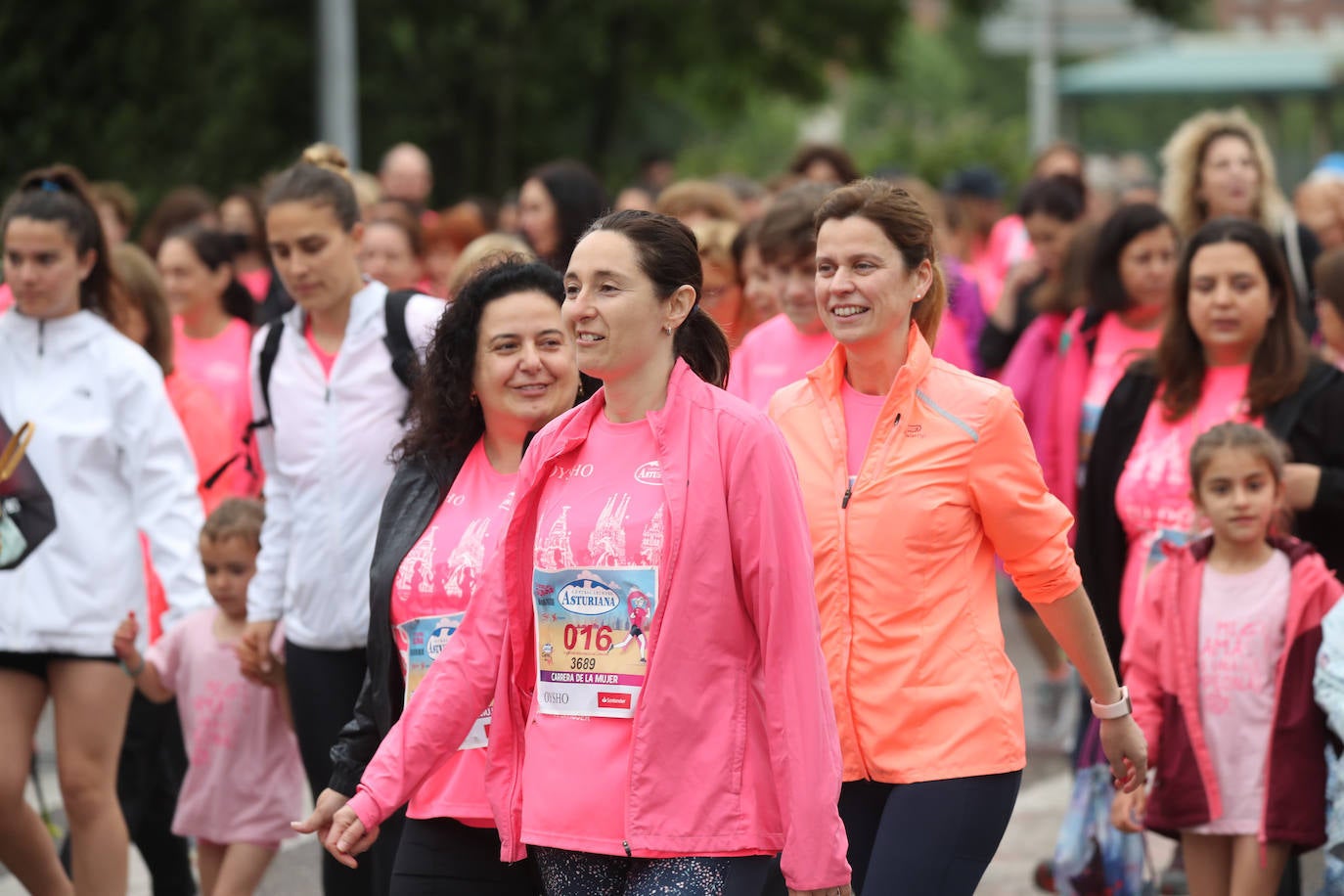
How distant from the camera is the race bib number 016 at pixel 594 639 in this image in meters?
3.96

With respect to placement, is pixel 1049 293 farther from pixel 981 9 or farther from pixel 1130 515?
pixel 981 9

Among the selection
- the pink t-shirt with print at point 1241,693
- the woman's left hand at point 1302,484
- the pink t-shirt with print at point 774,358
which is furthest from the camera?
the pink t-shirt with print at point 774,358

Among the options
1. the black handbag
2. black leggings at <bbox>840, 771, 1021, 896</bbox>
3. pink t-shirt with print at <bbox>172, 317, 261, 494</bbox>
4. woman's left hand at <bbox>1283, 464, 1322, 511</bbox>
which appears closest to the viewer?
black leggings at <bbox>840, 771, 1021, 896</bbox>

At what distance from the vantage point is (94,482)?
6254 mm

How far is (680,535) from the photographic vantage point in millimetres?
3936

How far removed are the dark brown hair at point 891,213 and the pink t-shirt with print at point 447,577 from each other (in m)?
1.03

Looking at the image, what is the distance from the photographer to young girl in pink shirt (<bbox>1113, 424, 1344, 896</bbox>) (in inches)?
229

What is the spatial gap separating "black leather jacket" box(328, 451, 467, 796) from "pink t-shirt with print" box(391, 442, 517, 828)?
2cm

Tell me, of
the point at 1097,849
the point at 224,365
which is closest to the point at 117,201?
the point at 224,365

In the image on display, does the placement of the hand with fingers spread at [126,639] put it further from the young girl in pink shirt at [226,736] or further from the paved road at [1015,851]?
the paved road at [1015,851]

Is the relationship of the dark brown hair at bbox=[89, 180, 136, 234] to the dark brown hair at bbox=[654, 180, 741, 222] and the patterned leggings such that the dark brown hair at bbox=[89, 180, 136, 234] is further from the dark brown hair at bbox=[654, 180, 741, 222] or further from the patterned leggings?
the patterned leggings

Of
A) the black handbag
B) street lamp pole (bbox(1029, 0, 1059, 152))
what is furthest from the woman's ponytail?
street lamp pole (bbox(1029, 0, 1059, 152))

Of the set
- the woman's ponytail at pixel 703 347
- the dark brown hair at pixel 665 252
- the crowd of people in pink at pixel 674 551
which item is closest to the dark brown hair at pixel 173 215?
the crowd of people in pink at pixel 674 551

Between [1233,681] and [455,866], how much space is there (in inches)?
97.0
